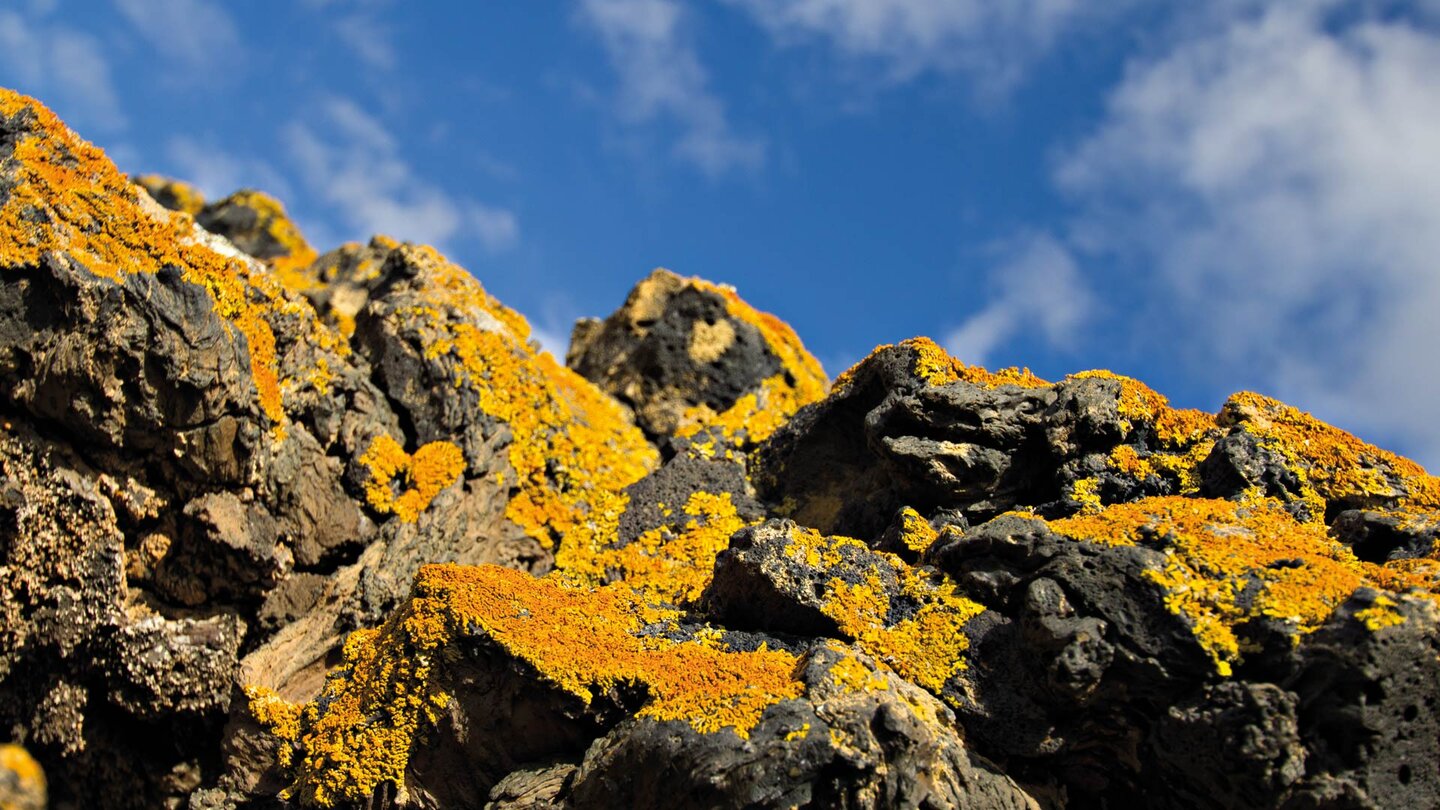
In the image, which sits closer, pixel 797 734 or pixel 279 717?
pixel 797 734

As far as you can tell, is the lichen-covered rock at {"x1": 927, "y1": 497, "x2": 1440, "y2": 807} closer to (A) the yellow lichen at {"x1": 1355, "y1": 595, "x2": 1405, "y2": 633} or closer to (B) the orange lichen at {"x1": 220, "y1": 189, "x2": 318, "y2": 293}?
(A) the yellow lichen at {"x1": 1355, "y1": 595, "x2": 1405, "y2": 633}

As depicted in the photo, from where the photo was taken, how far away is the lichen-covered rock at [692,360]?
20.4m

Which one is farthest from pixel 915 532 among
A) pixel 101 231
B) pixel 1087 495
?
pixel 101 231

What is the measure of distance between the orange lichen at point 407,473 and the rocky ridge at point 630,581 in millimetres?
71

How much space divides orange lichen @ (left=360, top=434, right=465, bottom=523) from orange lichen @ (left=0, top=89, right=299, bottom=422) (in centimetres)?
155

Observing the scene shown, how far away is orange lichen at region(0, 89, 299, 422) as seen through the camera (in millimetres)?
13180

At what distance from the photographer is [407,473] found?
15789 millimetres

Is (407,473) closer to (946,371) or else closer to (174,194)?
(946,371)

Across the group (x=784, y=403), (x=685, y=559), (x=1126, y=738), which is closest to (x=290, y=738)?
(x=685, y=559)

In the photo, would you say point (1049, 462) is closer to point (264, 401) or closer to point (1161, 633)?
point (1161, 633)

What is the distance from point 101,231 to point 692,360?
33.6 ft

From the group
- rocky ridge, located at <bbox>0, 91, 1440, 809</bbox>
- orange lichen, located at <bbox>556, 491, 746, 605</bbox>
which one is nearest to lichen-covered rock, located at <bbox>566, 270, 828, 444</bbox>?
orange lichen, located at <bbox>556, 491, 746, 605</bbox>

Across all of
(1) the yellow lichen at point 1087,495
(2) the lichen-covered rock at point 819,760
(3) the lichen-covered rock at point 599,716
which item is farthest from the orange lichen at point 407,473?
(1) the yellow lichen at point 1087,495

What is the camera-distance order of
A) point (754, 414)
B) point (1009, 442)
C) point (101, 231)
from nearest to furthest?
point (101, 231)
point (1009, 442)
point (754, 414)
